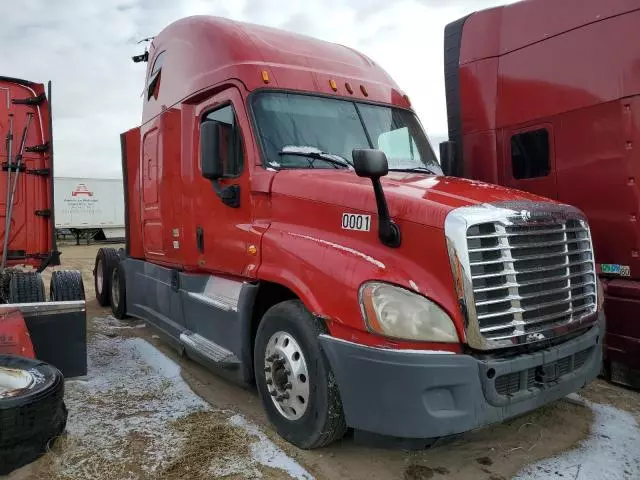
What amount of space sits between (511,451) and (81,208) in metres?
28.5

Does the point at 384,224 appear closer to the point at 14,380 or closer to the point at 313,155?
the point at 313,155

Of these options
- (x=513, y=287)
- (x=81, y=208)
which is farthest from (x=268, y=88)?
(x=81, y=208)

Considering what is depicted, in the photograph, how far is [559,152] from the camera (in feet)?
17.0

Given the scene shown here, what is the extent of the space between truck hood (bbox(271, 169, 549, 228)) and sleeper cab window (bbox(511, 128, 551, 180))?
1877mm

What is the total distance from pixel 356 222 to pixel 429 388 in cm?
108

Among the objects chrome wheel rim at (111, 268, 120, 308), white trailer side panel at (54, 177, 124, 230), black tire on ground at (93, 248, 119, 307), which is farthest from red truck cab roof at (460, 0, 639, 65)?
white trailer side panel at (54, 177, 124, 230)

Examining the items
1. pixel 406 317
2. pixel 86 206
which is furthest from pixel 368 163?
pixel 86 206

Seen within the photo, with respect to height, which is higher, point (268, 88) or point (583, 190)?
point (268, 88)

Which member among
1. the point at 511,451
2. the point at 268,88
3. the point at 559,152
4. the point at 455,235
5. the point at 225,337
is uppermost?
the point at 268,88

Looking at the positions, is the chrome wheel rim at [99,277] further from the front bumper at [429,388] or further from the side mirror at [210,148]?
the front bumper at [429,388]

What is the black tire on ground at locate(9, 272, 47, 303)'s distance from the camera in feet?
17.8

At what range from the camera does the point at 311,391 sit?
337cm

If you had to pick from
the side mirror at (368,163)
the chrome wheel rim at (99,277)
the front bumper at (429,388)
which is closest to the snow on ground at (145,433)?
the front bumper at (429,388)

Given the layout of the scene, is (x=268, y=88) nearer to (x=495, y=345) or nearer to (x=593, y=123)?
(x=495, y=345)
